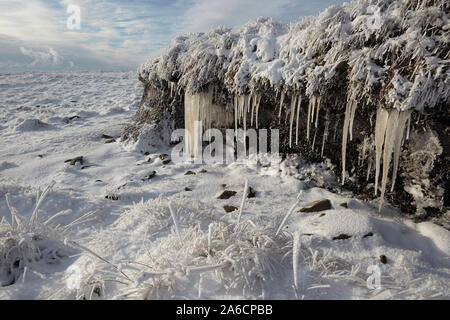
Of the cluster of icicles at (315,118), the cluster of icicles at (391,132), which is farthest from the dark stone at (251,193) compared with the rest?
the cluster of icicles at (391,132)

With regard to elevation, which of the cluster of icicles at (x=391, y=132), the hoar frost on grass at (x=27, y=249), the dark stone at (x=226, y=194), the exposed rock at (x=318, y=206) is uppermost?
the cluster of icicles at (x=391, y=132)

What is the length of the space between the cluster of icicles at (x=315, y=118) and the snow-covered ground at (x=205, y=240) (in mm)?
567

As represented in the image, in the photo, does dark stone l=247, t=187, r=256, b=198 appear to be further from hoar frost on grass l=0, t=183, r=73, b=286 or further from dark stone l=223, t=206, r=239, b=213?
hoar frost on grass l=0, t=183, r=73, b=286

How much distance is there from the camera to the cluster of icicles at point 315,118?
280 centimetres

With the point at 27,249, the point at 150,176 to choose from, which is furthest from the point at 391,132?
the point at 27,249

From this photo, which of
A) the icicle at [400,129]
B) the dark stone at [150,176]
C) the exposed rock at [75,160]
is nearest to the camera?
the icicle at [400,129]

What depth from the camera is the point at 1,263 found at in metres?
2.28

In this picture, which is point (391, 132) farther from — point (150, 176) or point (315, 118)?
point (150, 176)

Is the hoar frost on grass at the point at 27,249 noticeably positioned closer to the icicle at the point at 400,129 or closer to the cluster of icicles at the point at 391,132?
the cluster of icicles at the point at 391,132

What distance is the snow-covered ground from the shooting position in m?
1.86

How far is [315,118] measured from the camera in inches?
149
